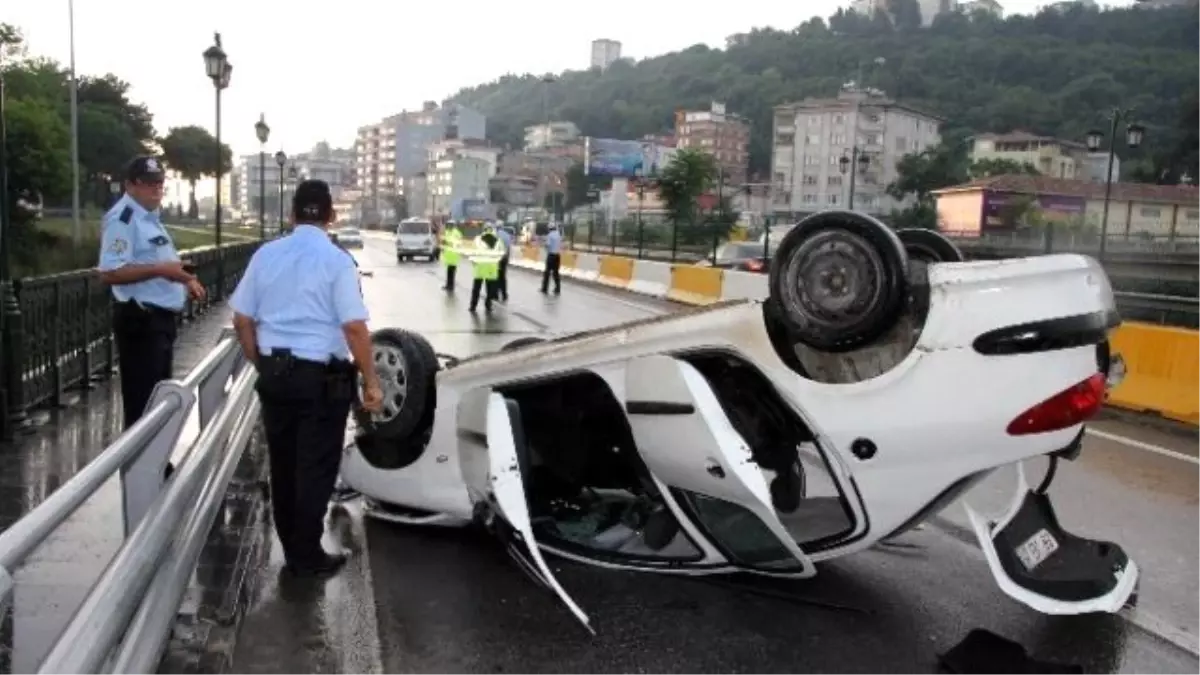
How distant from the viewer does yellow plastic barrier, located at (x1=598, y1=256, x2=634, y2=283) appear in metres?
27.2

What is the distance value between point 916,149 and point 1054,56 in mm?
18673

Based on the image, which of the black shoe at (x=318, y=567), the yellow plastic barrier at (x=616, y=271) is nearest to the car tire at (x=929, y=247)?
the black shoe at (x=318, y=567)

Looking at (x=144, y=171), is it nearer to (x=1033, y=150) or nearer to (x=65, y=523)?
(x=65, y=523)

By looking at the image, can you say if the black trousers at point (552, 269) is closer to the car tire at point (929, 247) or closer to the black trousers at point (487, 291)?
the black trousers at point (487, 291)

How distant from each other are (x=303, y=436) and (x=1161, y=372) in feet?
27.0

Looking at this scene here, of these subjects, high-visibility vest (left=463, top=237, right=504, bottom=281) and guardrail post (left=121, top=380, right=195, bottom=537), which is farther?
high-visibility vest (left=463, top=237, right=504, bottom=281)

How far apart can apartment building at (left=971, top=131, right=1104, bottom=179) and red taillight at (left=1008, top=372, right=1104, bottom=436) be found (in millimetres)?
113120

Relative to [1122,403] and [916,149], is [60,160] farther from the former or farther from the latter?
[916,149]

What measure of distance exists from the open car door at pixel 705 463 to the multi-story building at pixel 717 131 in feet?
402

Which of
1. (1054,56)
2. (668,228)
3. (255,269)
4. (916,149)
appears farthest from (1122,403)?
(1054,56)

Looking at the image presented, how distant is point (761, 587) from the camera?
4602mm

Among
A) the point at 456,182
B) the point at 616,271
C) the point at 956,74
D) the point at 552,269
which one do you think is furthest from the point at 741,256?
the point at 956,74

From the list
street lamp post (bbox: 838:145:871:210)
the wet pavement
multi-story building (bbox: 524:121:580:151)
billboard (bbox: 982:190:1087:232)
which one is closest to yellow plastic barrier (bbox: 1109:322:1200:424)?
the wet pavement

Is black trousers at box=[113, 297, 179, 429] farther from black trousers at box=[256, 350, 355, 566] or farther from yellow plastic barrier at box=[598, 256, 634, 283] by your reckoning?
yellow plastic barrier at box=[598, 256, 634, 283]
